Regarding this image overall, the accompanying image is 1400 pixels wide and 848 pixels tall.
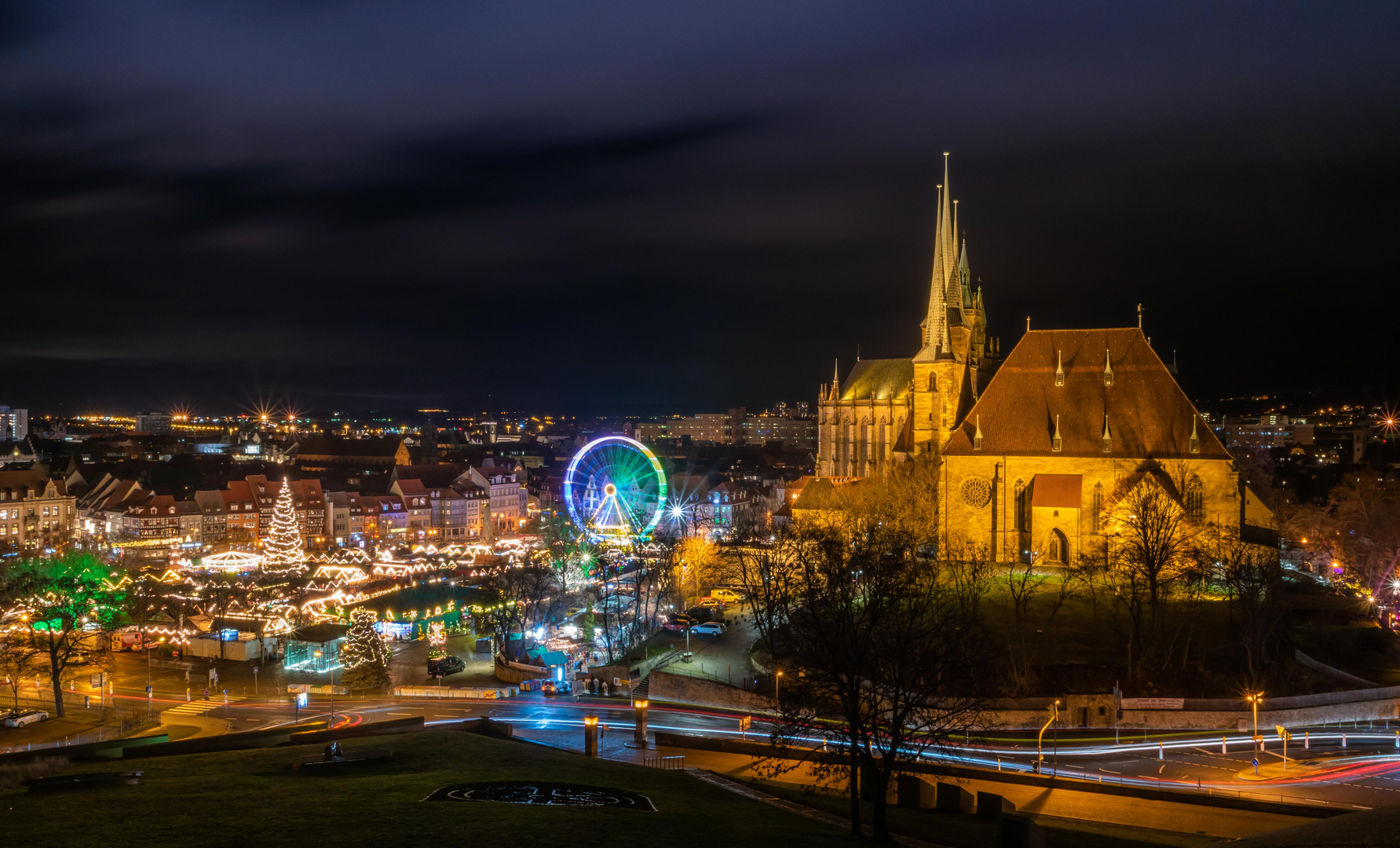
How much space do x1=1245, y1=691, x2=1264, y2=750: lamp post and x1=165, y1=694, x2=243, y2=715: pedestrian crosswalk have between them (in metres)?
36.3

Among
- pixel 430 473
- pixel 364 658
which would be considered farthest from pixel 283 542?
pixel 430 473

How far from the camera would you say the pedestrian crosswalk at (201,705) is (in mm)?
37531

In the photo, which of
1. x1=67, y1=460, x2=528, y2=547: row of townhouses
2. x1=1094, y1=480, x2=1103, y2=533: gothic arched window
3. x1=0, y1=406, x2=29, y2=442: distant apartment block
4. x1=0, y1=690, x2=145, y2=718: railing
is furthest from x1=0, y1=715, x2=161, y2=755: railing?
x1=0, y1=406, x2=29, y2=442: distant apartment block

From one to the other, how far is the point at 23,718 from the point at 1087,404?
48.1 m

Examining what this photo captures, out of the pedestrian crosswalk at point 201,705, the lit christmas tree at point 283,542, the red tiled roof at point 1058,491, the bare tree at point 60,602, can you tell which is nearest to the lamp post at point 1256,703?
the red tiled roof at point 1058,491

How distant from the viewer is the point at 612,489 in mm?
69750

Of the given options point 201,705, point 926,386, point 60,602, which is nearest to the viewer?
point 201,705

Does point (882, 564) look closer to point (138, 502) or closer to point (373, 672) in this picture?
point (373, 672)

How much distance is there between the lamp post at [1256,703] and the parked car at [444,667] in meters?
33.1

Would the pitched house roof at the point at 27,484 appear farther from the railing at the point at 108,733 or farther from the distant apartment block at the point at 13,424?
the distant apartment block at the point at 13,424

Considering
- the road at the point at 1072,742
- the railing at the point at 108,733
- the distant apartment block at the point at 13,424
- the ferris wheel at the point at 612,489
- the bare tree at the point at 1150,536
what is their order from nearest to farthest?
the road at the point at 1072,742 < the railing at the point at 108,733 < the bare tree at the point at 1150,536 < the ferris wheel at the point at 612,489 < the distant apartment block at the point at 13,424

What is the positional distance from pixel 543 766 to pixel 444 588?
167 ft

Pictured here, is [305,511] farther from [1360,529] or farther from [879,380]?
[1360,529]

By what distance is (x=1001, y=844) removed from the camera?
16.8 meters
